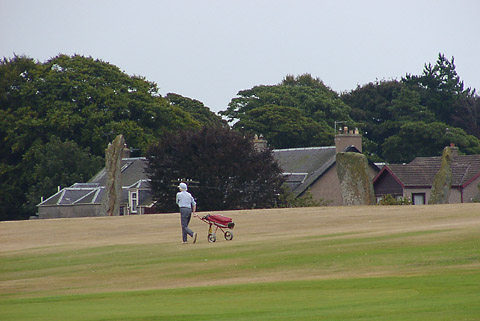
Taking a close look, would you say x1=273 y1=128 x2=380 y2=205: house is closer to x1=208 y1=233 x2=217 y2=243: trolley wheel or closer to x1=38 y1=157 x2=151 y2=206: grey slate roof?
x1=38 y1=157 x2=151 y2=206: grey slate roof

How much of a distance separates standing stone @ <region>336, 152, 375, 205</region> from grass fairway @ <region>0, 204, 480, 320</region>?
876 cm

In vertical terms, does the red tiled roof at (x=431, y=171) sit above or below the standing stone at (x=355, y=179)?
above

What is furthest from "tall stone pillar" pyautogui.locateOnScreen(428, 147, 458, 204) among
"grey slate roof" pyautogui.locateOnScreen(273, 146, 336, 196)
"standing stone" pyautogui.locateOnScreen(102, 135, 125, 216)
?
"grey slate roof" pyautogui.locateOnScreen(273, 146, 336, 196)

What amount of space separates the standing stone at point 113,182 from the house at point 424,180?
29.7m

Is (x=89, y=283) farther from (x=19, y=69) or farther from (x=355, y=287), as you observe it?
(x=19, y=69)

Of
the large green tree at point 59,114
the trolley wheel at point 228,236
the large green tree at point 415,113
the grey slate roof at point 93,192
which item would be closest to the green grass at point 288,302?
the trolley wheel at point 228,236

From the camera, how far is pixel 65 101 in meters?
89.6

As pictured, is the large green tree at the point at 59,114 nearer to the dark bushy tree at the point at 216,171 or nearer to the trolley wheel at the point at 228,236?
the dark bushy tree at the point at 216,171

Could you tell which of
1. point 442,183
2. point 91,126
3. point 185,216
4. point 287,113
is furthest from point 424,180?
point 185,216

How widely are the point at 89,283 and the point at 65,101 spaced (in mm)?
66813

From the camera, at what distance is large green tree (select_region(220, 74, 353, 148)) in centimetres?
10881

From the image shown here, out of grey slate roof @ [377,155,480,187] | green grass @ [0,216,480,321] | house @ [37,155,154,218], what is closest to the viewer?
green grass @ [0,216,480,321]

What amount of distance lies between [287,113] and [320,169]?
3105cm

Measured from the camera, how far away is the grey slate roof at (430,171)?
7538cm
